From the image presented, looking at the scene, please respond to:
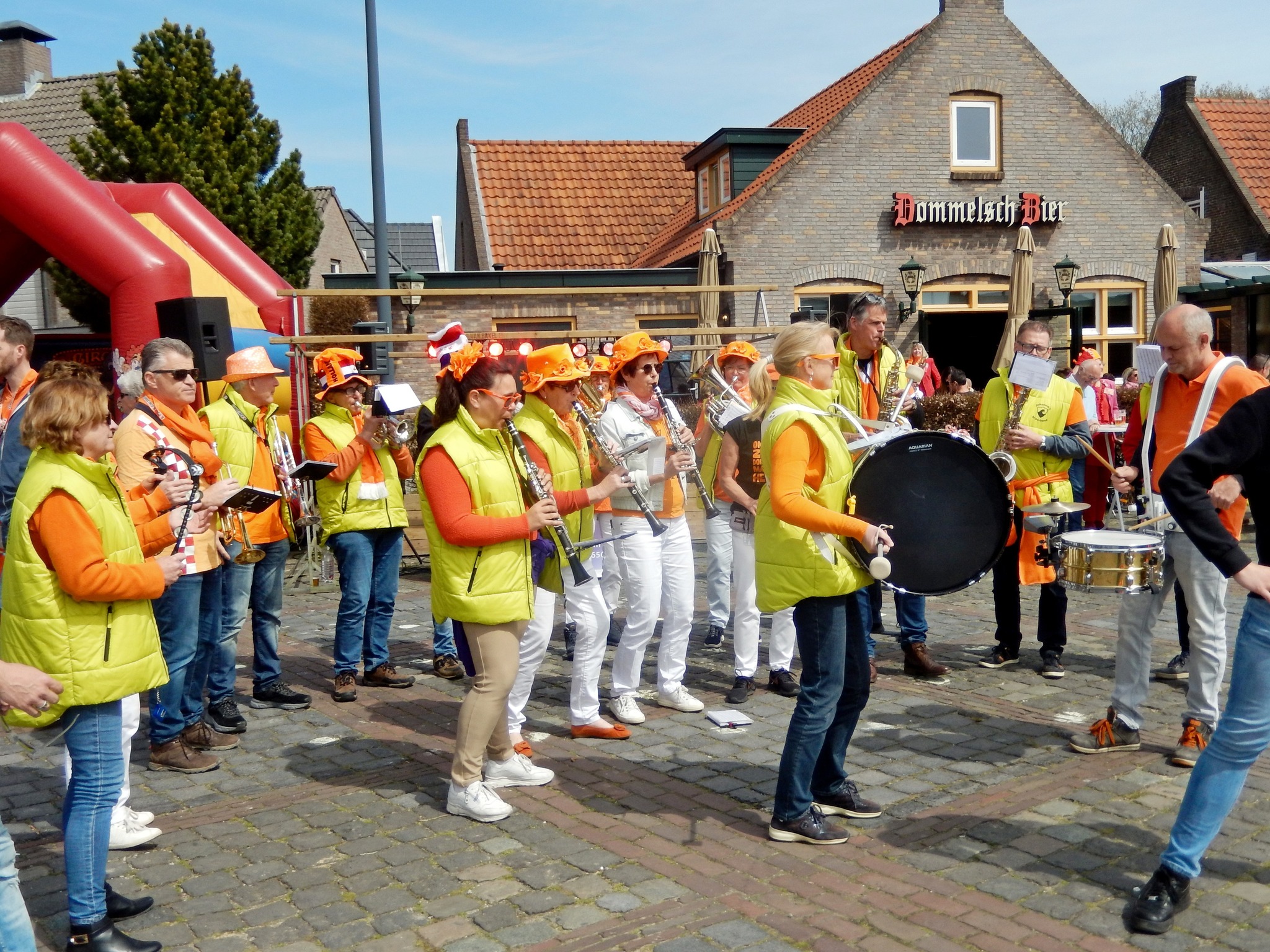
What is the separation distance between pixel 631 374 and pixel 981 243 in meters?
16.8

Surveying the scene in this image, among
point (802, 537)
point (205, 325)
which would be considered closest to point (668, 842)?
point (802, 537)

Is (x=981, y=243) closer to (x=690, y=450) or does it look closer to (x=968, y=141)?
(x=968, y=141)

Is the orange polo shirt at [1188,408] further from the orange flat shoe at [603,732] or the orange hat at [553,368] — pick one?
the orange flat shoe at [603,732]

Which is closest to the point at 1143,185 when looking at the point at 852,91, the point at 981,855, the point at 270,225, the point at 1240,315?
the point at 1240,315

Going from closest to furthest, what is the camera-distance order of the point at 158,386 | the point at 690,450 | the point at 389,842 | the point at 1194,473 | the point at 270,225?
the point at 1194,473, the point at 389,842, the point at 158,386, the point at 690,450, the point at 270,225

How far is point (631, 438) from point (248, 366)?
2.20m

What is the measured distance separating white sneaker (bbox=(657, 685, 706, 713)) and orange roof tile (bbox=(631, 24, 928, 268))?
49.2ft

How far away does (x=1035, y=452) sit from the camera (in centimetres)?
677

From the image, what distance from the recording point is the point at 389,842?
15.4 feet

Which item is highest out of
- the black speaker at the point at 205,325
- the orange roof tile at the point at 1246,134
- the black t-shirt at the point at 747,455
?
the orange roof tile at the point at 1246,134

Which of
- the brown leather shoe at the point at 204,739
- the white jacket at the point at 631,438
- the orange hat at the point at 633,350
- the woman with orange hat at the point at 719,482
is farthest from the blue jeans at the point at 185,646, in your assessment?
the woman with orange hat at the point at 719,482

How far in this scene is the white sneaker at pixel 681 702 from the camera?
21.3 feet

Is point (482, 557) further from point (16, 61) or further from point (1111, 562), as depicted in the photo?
point (16, 61)

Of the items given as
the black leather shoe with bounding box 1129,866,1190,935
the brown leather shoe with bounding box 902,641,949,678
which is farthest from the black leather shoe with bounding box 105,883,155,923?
the brown leather shoe with bounding box 902,641,949,678
